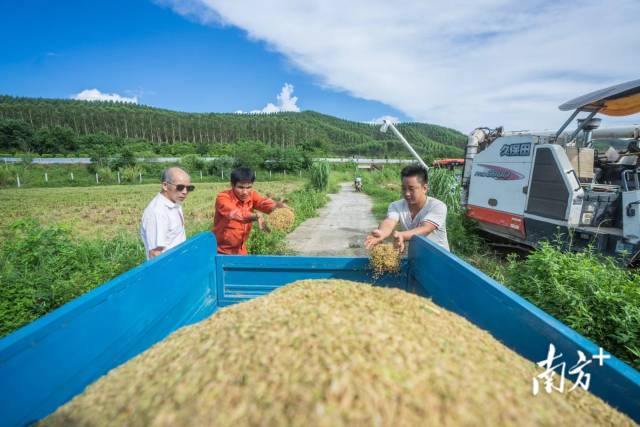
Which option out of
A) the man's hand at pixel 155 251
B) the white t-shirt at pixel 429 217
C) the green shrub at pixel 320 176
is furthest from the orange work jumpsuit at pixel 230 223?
the green shrub at pixel 320 176

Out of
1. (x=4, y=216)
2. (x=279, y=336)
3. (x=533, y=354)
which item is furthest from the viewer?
(x=4, y=216)

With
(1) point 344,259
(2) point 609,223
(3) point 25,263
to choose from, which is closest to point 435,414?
(1) point 344,259

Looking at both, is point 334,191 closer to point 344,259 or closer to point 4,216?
point 4,216

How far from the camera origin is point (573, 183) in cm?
429

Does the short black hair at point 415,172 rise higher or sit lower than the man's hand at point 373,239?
higher

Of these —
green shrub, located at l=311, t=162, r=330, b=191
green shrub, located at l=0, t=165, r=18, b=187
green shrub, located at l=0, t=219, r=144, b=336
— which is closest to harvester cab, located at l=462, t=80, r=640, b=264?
green shrub, located at l=0, t=219, r=144, b=336

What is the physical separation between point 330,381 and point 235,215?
7.78ft

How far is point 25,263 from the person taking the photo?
3629mm

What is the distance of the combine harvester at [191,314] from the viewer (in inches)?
38.2

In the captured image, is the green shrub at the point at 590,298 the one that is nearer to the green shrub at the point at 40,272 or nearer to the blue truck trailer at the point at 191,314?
the blue truck trailer at the point at 191,314

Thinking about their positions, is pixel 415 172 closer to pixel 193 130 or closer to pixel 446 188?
pixel 446 188

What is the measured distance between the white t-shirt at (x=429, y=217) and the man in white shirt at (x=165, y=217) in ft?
6.08

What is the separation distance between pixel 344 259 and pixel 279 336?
1.39m

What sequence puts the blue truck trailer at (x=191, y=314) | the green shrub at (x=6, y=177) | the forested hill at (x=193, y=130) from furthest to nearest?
1. the forested hill at (x=193, y=130)
2. the green shrub at (x=6, y=177)
3. the blue truck trailer at (x=191, y=314)
